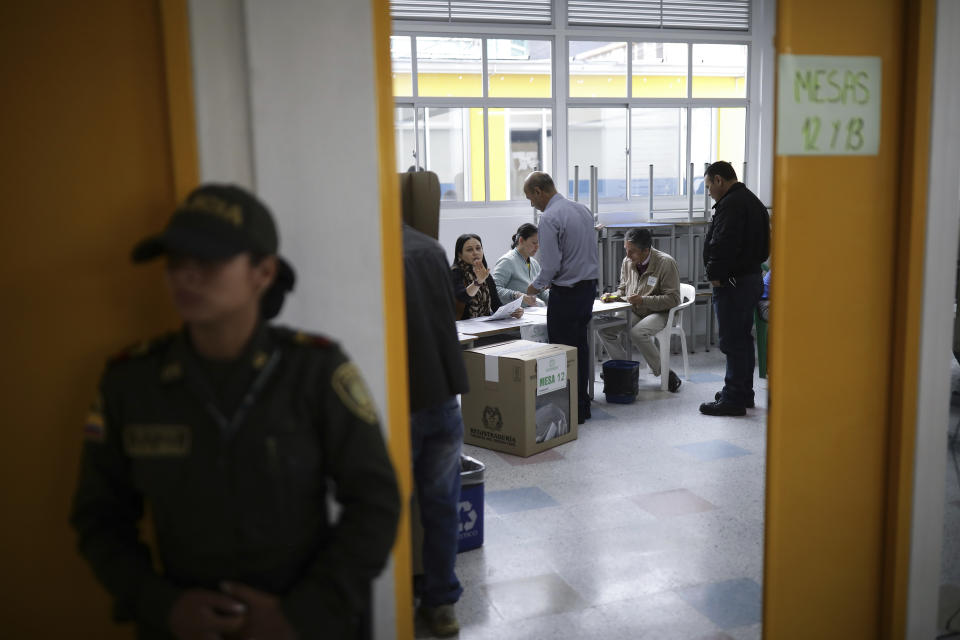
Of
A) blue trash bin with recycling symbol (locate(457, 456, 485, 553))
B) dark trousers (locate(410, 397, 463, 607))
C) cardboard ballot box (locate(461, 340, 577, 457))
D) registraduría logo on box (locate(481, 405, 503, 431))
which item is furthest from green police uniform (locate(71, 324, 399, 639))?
registraduría logo on box (locate(481, 405, 503, 431))

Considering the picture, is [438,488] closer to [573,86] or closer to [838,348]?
[838,348]

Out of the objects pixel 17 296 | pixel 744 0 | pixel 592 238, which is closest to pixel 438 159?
pixel 592 238

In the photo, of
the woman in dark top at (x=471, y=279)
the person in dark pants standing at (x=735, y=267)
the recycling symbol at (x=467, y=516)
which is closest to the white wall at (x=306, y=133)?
the recycling symbol at (x=467, y=516)

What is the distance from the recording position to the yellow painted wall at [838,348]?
6.39 ft

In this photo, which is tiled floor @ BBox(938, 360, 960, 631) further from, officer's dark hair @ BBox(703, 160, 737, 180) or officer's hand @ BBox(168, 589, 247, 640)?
officer's hand @ BBox(168, 589, 247, 640)

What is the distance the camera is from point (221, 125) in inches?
57.2

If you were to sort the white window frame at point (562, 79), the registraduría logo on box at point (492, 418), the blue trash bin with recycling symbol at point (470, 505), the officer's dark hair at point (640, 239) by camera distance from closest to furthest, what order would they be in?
the blue trash bin with recycling symbol at point (470, 505) < the registraduría logo on box at point (492, 418) < the officer's dark hair at point (640, 239) < the white window frame at point (562, 79)

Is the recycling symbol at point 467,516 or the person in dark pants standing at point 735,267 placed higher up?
the person in dark pants standing at point 735,267

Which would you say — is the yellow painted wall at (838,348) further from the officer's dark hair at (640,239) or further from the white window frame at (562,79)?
the white window frame at (562,79)

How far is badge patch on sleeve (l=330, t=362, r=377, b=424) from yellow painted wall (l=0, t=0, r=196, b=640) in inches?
17.1

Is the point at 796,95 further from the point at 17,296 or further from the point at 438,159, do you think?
the point at 438,159

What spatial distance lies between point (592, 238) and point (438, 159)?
3.05 metres

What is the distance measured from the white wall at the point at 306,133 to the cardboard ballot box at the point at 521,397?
2.74 meters

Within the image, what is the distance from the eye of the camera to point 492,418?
450 centimetres
